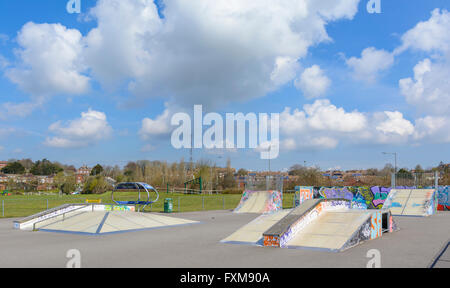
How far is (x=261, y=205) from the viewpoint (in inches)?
1081

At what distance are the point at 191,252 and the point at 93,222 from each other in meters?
6.73

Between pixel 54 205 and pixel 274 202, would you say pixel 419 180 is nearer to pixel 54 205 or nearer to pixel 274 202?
pixel 274 202

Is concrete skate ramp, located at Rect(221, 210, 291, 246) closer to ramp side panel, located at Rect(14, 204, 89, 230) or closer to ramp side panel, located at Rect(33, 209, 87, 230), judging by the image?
ramp side panel, located at Rect(33, 209, 87, 230)

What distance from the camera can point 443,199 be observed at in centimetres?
2950

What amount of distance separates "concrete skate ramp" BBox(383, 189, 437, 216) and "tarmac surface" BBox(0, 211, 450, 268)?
11.1m

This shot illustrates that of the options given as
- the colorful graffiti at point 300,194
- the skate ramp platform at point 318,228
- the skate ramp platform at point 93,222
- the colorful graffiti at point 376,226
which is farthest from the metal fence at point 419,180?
the skate ramp platform at point 93,222

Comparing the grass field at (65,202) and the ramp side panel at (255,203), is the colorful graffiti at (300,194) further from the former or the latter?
the grass field at (65,202)

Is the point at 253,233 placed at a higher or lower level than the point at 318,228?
lower

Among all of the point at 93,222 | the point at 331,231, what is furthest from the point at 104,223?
the point at 331,231

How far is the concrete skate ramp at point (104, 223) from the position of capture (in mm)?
14518

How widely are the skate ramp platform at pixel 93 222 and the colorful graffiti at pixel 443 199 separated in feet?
71.6

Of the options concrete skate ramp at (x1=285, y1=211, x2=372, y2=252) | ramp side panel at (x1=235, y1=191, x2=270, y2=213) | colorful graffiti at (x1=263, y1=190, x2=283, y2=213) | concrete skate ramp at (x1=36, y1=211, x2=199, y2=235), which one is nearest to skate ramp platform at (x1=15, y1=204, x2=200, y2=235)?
concrete skate ramp at (x1=36, y1=211, x2=199, y2=235)

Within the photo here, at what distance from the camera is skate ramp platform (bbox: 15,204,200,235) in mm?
14641
